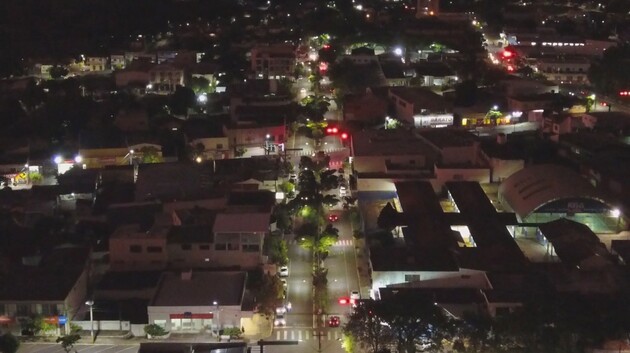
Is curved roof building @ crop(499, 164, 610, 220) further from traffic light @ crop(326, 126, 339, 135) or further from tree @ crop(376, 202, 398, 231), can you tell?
traffic light @ crop(326, 126, 339, 135)

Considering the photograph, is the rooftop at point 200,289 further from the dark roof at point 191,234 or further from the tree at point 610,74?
the tree at point 610,74

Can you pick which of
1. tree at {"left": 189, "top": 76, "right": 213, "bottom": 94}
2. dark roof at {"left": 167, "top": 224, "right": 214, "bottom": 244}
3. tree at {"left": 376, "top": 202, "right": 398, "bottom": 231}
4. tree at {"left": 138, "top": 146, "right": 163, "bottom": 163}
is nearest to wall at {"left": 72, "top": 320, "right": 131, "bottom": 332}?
dark roof at {"left": 167, "top": 224, "right": 214, "bottom": 244}

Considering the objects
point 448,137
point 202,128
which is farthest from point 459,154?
point 202,128

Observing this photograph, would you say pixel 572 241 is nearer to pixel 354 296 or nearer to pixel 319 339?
pixel 354 296

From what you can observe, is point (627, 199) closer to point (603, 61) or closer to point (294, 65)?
point (603, 61)

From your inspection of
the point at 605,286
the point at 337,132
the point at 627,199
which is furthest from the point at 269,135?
the point at 605,286

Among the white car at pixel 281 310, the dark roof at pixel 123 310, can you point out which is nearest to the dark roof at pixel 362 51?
the white car at pixel 281 310
